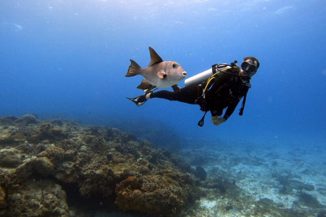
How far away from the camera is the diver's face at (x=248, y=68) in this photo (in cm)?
446

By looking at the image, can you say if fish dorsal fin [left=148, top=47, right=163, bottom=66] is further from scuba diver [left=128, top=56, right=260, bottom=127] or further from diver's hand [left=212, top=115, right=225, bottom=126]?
diver's hand [left=212, top=115, right=225, bottom=126]

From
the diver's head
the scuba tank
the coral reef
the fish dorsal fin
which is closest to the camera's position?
the fish dorsal fin

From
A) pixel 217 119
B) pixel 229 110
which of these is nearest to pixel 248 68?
pixel 229 110

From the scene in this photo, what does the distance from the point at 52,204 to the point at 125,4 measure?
44.6 m

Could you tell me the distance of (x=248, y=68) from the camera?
4.46 meters

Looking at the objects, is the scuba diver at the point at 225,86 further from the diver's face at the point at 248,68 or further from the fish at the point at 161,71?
the fish at the point at 161,71

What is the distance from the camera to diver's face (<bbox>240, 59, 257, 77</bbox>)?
14.6 ft

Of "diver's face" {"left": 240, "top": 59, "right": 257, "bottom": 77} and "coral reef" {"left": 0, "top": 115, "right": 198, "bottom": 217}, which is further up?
"diver's face" {"left": 240, "top": 59, "right": 257, "bottom": 77}

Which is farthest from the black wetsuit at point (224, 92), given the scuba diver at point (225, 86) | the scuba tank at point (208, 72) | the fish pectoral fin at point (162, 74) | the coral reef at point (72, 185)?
the coral reef at point (72, 185)

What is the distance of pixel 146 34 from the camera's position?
231 ft

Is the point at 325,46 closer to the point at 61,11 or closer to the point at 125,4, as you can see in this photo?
the point at 125,4

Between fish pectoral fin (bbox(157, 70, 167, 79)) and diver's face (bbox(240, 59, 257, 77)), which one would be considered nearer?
fish pectoral fin (bbox(157, 70, 167, 79))

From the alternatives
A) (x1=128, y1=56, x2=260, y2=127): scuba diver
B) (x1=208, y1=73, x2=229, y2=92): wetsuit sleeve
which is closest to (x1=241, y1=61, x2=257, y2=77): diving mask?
(x1=128, y1=56, x2=260, y2=127): scuba diver

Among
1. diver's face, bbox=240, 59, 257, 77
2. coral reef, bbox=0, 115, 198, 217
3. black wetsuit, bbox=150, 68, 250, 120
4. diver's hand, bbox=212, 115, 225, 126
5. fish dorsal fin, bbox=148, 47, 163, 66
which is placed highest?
diver's face, bbox=240, 59, 257, 77
